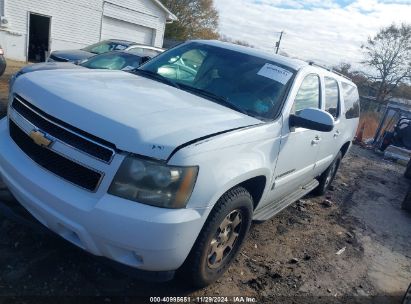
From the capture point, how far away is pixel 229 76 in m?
3.72

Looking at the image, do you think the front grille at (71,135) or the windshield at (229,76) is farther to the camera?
the windshield at (229,76)

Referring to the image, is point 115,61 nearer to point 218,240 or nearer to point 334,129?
point 334,129

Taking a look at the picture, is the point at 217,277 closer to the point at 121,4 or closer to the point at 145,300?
the point at 145,300

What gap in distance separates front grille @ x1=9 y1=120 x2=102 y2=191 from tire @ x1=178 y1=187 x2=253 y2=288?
850 millimetres

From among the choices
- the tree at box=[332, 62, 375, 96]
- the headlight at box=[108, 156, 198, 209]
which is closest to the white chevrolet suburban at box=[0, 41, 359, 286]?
the headlight at box=[108, 156, 198, 209]

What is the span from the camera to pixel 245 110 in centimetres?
333

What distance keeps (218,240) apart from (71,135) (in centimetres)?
140

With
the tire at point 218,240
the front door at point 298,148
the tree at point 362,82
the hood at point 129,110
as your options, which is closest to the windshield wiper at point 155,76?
the hood at point 129,110

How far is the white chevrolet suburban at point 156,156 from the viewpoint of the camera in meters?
2.30

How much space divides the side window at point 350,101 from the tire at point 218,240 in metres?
3.26

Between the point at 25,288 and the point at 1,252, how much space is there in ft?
1.60

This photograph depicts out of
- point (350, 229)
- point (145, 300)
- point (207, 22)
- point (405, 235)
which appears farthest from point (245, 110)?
point (207, 22)

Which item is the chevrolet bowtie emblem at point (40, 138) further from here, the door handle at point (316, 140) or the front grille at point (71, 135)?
the door handle at point (316, 140)

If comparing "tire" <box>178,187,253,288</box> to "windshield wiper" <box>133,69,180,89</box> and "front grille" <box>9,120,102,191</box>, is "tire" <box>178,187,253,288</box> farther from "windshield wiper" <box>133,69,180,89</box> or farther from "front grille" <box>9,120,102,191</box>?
"windshield wiper" <box>133,69,180,89</box>
